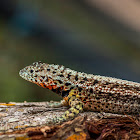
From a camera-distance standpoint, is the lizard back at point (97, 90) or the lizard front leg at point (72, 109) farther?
the lizard back at point (97, 90)

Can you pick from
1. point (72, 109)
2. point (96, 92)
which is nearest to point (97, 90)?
point (96, 92)

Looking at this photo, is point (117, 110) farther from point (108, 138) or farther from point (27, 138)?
point (27, 138)

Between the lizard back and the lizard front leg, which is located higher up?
the lizard back

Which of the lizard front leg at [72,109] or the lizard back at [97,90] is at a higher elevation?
the lizard back at [97,90]

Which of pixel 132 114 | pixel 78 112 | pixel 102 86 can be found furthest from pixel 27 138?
pixel 132 114

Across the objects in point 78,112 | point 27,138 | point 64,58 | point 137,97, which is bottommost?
point 27,138

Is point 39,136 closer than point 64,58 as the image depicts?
Yes

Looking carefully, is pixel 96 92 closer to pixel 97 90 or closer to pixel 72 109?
pixel 97 90

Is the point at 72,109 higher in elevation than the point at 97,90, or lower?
lower
